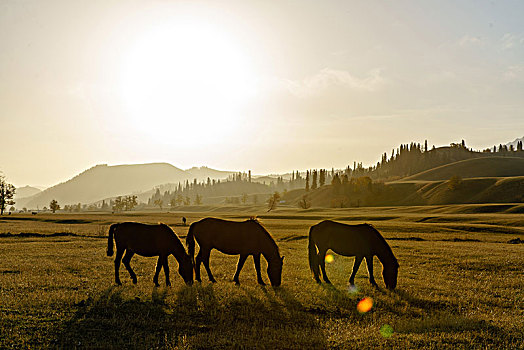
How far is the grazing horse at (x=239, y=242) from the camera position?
51.7 ft

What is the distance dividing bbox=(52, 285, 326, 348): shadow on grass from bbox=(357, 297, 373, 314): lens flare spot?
2144 mm

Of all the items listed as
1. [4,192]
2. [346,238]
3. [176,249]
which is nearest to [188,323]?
[176,249]

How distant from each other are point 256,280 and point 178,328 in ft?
24.4

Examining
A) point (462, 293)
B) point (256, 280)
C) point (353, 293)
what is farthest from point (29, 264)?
point (462, 293)

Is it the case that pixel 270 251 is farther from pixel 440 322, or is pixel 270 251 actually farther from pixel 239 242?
pixel 440 322

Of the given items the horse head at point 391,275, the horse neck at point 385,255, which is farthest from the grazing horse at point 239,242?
the horse head at point 391,275

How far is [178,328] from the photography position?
32.9 feet

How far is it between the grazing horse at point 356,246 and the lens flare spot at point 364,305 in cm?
236

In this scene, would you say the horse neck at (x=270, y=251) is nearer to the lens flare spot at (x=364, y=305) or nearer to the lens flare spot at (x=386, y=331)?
the lens flare spot at (x=364, y=305)

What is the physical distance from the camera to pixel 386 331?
33.3ft

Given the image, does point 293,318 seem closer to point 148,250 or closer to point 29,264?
point 148,250

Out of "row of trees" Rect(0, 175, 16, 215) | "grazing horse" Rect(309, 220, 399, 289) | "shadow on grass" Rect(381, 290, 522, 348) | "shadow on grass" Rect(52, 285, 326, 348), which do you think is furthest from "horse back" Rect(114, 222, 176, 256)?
"row of trees" Rect(0, 175, 16, 215)

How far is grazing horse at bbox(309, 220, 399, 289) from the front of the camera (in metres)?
15.9

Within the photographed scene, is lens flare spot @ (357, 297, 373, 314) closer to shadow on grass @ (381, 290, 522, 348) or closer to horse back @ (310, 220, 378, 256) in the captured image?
shadow on grass @ (381, 290, 522, 348)
